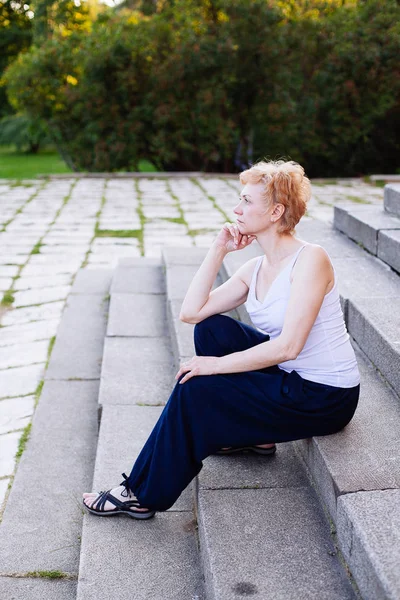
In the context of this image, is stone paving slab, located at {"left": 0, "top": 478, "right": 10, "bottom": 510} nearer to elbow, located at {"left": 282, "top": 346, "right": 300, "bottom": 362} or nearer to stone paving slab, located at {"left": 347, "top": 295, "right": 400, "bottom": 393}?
elbow, located at {"left": 282, "top": 346, "right": 300, "bottom": 362}

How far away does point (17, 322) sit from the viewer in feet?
15.5

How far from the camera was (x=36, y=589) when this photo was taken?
2.24 meters

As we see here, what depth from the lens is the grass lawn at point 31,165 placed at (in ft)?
57.2

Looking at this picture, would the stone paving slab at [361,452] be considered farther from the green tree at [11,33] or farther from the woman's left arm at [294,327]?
the green tree at [11,33]

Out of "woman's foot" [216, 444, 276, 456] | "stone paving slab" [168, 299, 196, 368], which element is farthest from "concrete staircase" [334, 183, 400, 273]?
"woman's foot" [216, 444, 276, 456]

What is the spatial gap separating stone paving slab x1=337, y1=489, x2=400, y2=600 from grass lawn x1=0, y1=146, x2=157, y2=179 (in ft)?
→ 44.3

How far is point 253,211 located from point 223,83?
10.0 metres

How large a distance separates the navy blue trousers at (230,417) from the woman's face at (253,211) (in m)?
0.51

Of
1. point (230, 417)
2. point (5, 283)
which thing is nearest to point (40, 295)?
point (5, 283)

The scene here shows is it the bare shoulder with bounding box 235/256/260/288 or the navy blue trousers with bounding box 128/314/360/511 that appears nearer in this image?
the navy blue trousers with bounding box 128/314/360/511

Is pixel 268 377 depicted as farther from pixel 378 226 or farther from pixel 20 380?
pixel 378 226

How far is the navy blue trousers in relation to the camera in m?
2.28

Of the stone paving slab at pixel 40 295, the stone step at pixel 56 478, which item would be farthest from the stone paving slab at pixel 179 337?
the stone paving slab at pixel 40 295

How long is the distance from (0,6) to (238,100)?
759 inches
